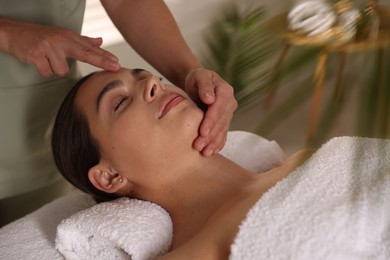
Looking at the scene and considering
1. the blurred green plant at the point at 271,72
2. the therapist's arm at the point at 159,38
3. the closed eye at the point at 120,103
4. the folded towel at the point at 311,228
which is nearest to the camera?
the blurred green plant at the point at 271,72

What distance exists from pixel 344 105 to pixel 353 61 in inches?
1.2

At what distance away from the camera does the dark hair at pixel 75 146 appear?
1.38 meters

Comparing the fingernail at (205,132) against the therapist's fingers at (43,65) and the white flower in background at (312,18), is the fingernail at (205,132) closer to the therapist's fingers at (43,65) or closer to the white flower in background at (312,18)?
the therapist's fingers at (43,65)

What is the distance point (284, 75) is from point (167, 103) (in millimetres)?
847

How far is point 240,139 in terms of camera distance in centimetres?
160

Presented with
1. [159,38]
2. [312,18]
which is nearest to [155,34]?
[159,38]

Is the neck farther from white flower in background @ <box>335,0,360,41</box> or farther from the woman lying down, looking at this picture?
white flower in background @ <box>335,0,360,41</box>

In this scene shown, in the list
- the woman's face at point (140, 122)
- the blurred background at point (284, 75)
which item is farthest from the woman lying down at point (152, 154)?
the blurred background at point (284, 75)

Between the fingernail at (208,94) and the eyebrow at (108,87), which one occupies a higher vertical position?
the eyebrow at (108,87)

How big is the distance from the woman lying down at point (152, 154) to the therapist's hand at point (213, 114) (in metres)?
0.02

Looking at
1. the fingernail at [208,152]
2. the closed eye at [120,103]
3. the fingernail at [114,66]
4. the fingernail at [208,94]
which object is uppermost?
the fingernail at [114,66]

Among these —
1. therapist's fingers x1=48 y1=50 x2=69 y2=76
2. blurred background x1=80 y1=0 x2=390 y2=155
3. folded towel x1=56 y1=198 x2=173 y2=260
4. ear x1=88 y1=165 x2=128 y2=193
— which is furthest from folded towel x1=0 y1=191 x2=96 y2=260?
blurred background x1=80 y1=0 x2=390 y2=155

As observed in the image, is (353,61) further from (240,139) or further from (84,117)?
(240,139)

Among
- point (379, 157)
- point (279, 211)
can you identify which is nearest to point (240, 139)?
point (279, 211)
